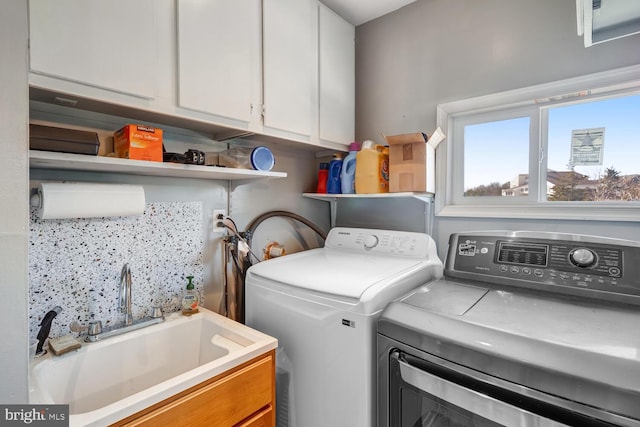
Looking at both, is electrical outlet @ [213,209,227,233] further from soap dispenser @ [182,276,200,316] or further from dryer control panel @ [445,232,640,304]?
dryer control panel @ [445,232,640,304]

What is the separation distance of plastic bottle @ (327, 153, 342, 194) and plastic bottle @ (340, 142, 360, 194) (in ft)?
0.15

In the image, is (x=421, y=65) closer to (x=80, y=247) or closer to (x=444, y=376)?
(x=444, y=376)

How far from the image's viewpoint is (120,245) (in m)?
1.39

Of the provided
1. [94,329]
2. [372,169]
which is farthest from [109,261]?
[372,169]

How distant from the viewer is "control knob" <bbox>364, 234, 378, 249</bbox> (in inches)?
74.9

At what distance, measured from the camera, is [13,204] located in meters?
0.57

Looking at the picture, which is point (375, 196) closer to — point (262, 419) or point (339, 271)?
point (339, 271)

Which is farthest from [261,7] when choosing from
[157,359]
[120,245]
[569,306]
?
[569,306]

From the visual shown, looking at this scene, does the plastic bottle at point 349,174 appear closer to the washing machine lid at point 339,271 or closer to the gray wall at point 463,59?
the gray wall at point 463,59

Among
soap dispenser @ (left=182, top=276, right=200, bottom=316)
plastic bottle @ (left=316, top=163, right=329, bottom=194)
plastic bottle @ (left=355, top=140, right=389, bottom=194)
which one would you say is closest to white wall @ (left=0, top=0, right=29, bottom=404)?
soap dispenser @ (left=182, top=276, right=200, bottom=316)

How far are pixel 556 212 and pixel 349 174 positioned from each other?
3.84 ft

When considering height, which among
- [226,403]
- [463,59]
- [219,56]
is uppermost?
[463,59]

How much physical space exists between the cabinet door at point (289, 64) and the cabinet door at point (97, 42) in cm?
58

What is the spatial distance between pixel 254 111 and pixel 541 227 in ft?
5.32
